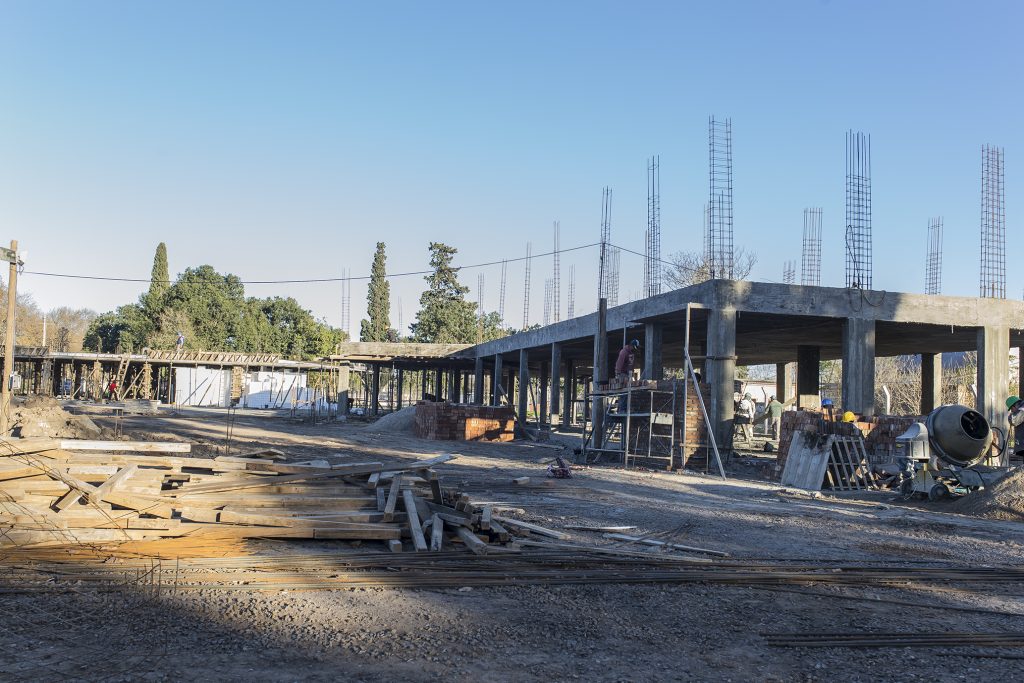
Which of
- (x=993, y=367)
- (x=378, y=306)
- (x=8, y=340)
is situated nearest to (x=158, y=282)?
(x=378, y=306)

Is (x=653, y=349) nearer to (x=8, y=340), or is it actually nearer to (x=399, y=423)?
(x=399, y=423)

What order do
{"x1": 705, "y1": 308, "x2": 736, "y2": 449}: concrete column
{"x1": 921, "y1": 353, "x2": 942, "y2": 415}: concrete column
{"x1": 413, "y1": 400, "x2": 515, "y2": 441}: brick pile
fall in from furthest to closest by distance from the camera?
1. {"x1": 921, "y1": 353, "x2": 942, "y2": 415}: concrete column
2. {"x1": 413, "y1": 400, "x2": 515, "y2": 441}: brick pile
3. {"x1": 705, "y1": 308, "x2": 736, "y2": 449}: concrete column

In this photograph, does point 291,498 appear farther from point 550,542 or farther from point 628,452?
point 628,452

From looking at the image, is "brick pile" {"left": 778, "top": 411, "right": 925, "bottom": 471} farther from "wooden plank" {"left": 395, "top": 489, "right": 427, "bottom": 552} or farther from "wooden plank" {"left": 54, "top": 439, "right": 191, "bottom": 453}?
"wooden plank" {"left": 54, "top": 439, "right": 191, "bottom": 453}

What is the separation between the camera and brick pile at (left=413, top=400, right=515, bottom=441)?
25.3 meters

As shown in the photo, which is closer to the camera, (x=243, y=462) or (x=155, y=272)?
(x=243, y=462)

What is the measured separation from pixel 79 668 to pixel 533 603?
9.25ft

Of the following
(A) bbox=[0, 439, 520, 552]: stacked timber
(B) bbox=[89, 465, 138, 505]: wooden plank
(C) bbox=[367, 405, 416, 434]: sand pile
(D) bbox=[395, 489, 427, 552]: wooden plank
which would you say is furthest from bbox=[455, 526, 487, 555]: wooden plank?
(C) bbox=[367, 405, 416, 434]: sand pile

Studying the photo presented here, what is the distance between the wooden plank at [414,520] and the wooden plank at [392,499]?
0.35 ft

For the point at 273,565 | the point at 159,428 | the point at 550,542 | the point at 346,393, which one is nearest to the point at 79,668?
the point at 273,565

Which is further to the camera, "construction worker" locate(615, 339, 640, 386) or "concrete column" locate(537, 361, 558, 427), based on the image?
"concrete column" locate(537, 361, 558, 427)

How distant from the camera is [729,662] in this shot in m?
4.51

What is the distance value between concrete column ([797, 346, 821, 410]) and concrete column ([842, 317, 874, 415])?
809cm

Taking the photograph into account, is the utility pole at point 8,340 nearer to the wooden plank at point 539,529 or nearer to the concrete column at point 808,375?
the wooden plank at point 539,529
